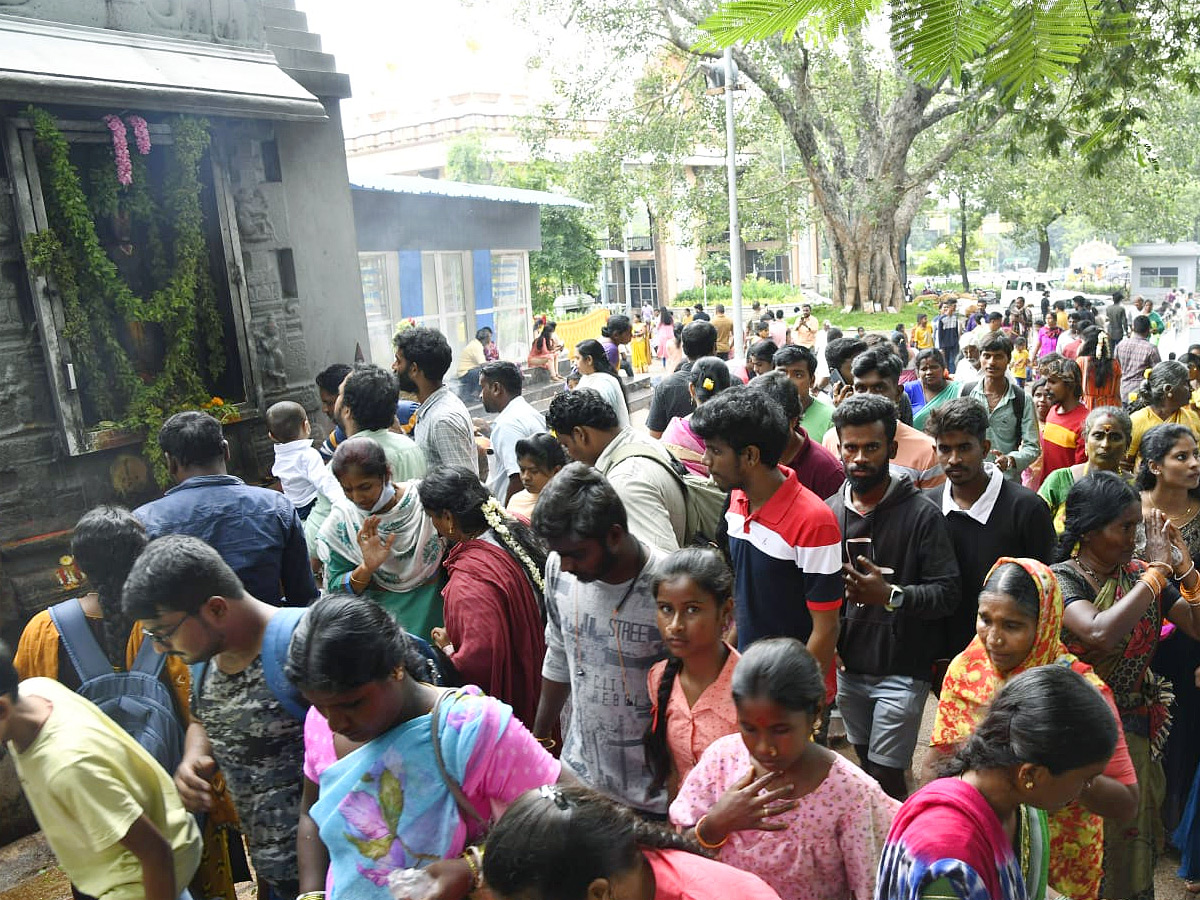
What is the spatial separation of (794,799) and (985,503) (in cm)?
194

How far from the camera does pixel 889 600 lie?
322 centimetres

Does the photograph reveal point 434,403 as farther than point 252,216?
No

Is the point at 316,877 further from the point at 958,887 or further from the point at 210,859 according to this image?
the point at 958,887

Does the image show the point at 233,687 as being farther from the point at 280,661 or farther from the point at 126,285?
the point at 126,285

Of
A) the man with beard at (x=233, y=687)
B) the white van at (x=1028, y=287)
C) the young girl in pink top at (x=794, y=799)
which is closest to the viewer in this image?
the young girl in pink top at (x=794, y=799)

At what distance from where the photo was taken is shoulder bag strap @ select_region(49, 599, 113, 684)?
3264 mm

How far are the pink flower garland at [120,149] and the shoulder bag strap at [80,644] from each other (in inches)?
182

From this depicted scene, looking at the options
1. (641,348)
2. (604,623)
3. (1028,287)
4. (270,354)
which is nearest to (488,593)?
(604,623)

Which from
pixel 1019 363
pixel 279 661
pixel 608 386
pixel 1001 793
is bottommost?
pixel 1019 363

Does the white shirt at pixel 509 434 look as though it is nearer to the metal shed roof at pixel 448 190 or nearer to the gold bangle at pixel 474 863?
the gold bangle at pixel 474 863

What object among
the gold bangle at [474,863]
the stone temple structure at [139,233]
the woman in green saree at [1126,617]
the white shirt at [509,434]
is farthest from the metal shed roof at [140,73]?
the woman in green saree at [1126,617]

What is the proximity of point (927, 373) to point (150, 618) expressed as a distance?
5.05m

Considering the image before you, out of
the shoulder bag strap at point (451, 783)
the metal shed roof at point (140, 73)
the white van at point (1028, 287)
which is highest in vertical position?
the metal shed roof at point (140, 73)

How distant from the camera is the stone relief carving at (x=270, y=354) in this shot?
8.29 metres
